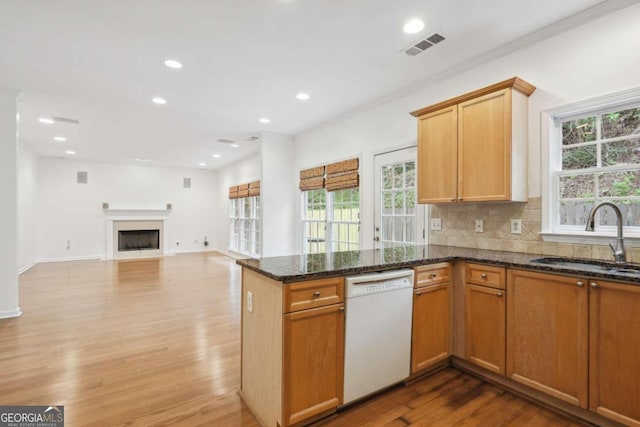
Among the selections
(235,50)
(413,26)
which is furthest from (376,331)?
(235,50)

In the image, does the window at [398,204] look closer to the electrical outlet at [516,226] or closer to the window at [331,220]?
the window at [331,220]

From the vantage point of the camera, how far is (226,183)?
31.7ft

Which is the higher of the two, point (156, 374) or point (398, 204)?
point (398, 204)

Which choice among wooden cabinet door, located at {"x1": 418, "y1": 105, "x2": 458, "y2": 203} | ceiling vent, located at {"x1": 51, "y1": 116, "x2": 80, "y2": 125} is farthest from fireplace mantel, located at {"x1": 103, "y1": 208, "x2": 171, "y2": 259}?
wooden cabinet door, located at {"x1": 418, "y1": 105, "x2": 458, "y2": 203}

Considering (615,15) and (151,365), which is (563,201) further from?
(151,365)

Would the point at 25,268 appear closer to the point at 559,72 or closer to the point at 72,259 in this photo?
the point at 72,259

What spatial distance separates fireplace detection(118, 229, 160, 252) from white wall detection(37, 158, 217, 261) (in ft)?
1.33

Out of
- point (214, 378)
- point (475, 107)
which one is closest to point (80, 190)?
point (214, 378)

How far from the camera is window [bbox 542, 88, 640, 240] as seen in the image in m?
2.20

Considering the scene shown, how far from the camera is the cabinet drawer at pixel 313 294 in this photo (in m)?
1.72

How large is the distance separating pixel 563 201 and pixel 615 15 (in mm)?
1348

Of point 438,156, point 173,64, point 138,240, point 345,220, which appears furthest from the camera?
point 138,240

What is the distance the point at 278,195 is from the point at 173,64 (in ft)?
9.62

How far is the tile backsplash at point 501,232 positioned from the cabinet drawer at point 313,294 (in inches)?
68.9
